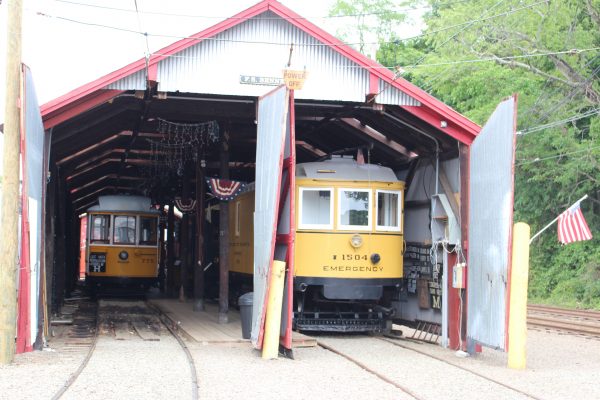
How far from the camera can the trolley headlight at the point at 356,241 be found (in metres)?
15.1

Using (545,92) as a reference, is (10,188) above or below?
below

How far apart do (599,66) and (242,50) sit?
14.5m

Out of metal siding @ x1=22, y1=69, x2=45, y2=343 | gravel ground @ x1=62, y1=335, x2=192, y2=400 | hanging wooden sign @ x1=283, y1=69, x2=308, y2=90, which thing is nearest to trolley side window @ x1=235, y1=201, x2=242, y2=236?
gravel ground @ x1=62, y1=335, x2=192, y2=400

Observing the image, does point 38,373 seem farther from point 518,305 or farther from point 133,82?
point 518,305

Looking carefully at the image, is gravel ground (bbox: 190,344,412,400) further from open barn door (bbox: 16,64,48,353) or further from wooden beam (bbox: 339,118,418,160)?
wooden beam (bbox: 339,118,418,160)

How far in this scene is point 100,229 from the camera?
2566 centimetres

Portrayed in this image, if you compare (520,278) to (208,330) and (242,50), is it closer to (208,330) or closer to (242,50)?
(242,50)

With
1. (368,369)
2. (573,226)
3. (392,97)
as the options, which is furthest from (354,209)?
(573,226)

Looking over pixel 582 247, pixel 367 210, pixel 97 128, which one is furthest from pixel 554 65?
pixel 97 128

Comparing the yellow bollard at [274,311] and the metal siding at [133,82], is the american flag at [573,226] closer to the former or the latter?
the yellow bollard at [274,311]

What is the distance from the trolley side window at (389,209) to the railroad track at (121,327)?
13.8ft

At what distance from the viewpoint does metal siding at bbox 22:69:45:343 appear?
38.2 ft

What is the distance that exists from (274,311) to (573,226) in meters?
8.08

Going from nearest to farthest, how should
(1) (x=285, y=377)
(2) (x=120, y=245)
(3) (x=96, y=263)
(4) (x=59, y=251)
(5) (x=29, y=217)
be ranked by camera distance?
(1) (x=285, y=377) < (5) (x=29, y=217) < (4) (x=59, y=251) < (3) (x=96, y=263) < (2) (x=120, y=245)
